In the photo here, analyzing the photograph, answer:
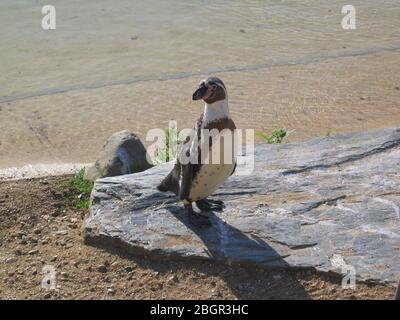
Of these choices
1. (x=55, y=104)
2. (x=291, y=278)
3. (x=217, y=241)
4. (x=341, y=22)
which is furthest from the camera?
(x=341, y=22)

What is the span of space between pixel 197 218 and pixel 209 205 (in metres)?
0.23

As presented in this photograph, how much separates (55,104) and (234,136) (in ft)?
19.2

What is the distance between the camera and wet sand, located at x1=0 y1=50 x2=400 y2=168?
26.3 feet

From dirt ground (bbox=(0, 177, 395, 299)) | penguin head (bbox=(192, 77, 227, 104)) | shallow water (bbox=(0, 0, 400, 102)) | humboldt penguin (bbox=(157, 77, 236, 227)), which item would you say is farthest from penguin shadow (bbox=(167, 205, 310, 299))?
shallow water (bbox=(0, 0, 400, 102))

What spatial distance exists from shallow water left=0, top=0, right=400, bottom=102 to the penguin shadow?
631 cm

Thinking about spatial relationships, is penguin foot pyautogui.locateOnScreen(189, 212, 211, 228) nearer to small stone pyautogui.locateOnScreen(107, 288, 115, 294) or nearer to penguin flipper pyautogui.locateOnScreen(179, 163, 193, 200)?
penguin flipper pyautogui.locateOnScreen(179, 163, 193, 200)

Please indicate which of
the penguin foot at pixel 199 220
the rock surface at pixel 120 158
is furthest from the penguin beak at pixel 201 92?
the rock surface at pixel 120 158

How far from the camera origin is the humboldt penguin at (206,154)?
3.97 meters

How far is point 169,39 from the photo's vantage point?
12.0m

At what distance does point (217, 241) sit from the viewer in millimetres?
4207

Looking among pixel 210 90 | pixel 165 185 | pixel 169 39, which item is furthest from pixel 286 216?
pixel 169 39

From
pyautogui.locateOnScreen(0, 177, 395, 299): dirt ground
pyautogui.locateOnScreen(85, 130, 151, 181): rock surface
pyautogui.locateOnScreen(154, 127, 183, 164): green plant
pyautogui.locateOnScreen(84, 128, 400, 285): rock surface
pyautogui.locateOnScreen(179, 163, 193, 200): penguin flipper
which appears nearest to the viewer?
pyautogui.locateOnScreen(0, 177, 395, 299): dirt ground
